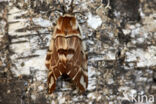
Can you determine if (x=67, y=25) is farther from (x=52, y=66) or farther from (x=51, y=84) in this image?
(x=51, y=84)

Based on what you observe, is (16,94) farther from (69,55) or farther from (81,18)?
(81,18)

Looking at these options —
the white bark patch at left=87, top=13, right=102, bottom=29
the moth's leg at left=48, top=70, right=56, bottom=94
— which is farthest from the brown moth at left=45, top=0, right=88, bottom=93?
the white bark patch at left=87, top=13, right=102, bottom=29

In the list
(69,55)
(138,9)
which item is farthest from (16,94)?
(138,9)

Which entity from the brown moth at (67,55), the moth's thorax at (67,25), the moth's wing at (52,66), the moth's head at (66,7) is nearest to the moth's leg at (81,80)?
the brown moth at (67,55)

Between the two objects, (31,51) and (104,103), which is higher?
(31,51)

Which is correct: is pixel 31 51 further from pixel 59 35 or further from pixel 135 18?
pixel 135 18

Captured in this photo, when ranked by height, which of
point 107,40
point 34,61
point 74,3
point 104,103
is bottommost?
point 104,103

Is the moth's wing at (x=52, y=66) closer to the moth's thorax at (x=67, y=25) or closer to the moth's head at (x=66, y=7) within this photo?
the moth's thorax at (x=67, y=25)

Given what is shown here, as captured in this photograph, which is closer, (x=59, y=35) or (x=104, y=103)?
(x=104, y=103)
